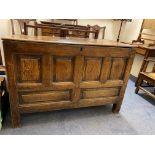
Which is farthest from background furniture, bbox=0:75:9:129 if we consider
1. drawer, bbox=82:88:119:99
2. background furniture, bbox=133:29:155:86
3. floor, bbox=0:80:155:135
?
background furniture, bbox=133:29:155:86

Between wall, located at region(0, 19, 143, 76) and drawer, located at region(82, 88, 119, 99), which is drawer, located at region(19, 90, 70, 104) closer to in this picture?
drawer, located at region(82, 88, 119, 99)

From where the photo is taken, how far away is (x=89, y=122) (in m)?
1.53

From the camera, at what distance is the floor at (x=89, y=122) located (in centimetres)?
136

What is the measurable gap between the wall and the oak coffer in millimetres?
1529

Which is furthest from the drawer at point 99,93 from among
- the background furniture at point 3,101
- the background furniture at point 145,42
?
the background furniture at point 145,42

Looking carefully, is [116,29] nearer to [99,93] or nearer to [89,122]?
[99,93]

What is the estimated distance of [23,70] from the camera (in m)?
1.17

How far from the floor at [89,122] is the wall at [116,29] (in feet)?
4.03

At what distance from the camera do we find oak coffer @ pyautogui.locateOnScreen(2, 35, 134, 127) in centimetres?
113

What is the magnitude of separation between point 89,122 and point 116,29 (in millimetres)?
2913

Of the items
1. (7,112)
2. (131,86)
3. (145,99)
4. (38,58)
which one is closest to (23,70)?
(38,58)

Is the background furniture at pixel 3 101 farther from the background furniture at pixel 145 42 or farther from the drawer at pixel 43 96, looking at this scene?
the background furniture at pixel 145 42

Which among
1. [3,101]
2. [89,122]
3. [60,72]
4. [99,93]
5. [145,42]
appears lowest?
[89,122]

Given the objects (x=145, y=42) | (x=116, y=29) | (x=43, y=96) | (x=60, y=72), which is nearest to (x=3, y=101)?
(x=43, y=96)
